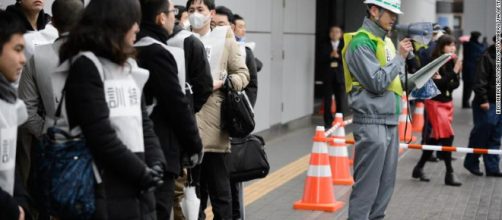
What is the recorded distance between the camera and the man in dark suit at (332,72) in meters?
A: 17.7

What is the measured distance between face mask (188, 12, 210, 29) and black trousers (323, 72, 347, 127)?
10647mm

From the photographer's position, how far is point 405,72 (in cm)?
717

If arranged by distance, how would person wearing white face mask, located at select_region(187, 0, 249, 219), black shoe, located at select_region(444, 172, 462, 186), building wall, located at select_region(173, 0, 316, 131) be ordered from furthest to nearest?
building wall, located at select_region(173, 0, 316, 131) → black shoe, located at select_region(444, 172, 462, 186) → person wearing white face mask, located at select_region(187, 0, 249, 219)

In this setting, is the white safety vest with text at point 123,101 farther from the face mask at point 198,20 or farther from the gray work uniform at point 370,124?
the gray work uniform at point 370,124

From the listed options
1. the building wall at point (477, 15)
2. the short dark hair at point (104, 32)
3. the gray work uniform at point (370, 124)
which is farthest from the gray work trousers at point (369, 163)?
the building wall at point (477, 15)

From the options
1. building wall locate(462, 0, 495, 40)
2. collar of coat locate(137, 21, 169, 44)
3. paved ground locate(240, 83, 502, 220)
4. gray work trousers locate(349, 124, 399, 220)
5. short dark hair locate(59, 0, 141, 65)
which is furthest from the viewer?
building wall locate(462, 0, 495, 40)

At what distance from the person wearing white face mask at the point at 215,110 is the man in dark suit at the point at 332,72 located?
34.5 ft

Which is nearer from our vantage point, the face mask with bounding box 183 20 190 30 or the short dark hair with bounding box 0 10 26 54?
the short dark hair with bounding box 0 10 26 54

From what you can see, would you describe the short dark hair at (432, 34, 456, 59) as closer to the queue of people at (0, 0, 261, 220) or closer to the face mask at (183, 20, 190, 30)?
the face mask at (183, 20, 190, 30)

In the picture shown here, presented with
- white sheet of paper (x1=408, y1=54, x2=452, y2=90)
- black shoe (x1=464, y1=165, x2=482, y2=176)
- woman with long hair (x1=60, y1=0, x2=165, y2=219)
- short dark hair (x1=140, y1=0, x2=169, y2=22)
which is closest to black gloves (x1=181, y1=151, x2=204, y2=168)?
short dark hair (x1=140, y1=0, x2=169, y2=22)

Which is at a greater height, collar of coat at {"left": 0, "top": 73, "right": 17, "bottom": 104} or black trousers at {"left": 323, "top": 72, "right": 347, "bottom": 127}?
collar of coat at {"left": 0, "top": 73, "right": 17, "bottom": 104}

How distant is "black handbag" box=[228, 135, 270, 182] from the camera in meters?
7.53

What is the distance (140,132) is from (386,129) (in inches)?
123

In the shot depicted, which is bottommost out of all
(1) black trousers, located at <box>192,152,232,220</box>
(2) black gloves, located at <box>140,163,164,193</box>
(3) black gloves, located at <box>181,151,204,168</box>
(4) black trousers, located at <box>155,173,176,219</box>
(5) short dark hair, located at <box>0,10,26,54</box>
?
(1) black trousers, located at <box>192,152,232,220</box>
